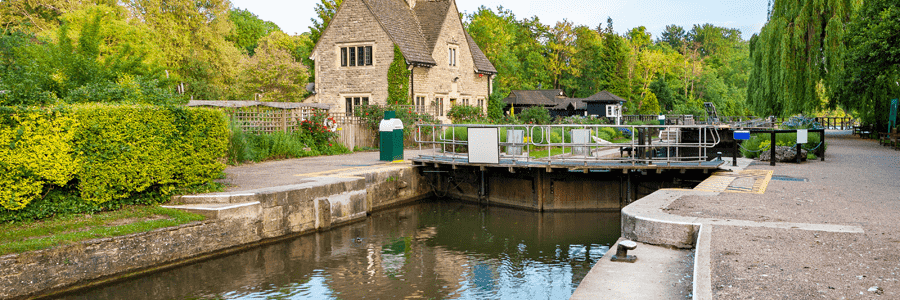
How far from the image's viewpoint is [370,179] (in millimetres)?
17344

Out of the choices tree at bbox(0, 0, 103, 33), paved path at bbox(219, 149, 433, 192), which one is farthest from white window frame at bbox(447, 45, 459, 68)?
tree at bbox(0, 0, 103, 33)

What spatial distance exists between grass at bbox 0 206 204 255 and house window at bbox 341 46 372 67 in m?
21.7

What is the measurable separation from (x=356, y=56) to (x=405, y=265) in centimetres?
2284

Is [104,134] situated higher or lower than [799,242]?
higher

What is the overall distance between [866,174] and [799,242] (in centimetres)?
1004

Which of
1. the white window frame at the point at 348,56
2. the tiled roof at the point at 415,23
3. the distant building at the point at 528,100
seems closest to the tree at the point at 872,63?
the tiled roof at the point at 415,23

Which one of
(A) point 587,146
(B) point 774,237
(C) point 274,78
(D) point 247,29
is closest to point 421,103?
(C) point 274,78

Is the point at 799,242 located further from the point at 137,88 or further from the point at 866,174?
the point at 137,88

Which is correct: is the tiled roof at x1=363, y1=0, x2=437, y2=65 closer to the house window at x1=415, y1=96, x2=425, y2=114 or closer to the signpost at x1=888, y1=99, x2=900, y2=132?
the house window at x1=415, y1=96, x2=425, y2=114

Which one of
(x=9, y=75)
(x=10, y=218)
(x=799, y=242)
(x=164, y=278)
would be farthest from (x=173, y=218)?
(x=799, y=242)

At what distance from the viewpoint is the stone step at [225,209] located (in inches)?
465

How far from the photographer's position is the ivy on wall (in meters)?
31.6

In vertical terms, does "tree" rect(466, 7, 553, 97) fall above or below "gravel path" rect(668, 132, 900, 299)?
above

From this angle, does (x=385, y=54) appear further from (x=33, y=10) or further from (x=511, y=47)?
(x=511, y=47)
